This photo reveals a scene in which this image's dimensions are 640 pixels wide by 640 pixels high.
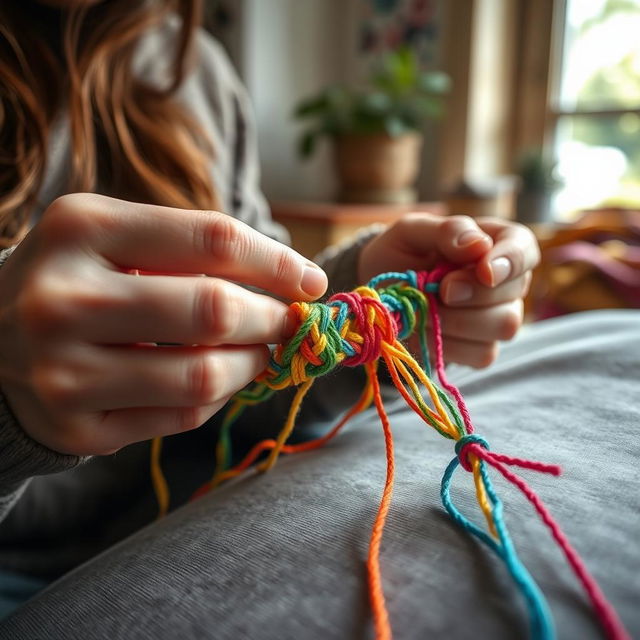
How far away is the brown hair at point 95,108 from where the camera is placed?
1.90 ft

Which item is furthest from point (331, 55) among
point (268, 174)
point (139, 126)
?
point (139, 126)

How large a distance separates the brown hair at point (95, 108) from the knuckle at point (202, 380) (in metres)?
0.32

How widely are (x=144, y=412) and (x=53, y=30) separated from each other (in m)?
0.54

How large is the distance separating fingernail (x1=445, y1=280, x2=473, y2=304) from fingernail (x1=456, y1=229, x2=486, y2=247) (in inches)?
1.3

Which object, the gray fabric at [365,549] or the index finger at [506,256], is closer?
the gray fabric at [365,549]

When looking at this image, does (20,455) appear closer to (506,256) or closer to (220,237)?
(220,237)

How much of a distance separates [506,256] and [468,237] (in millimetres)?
38

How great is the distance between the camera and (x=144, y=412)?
1.08ft

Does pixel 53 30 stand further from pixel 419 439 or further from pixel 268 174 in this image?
pixel 268 174

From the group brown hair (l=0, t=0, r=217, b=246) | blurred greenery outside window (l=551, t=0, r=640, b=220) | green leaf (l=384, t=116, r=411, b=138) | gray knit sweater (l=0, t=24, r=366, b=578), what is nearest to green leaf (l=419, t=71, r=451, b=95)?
green leaf (l=384, t=116, r=411, b=138)

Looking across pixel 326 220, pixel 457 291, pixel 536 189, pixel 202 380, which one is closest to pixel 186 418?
pixel 202 380

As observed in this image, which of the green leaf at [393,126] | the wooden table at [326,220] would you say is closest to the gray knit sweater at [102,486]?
the wooden table at [326,220]

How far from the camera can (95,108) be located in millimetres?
668

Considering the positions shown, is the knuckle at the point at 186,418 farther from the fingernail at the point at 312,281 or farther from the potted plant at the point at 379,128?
the potted plant at the point at 379,128
